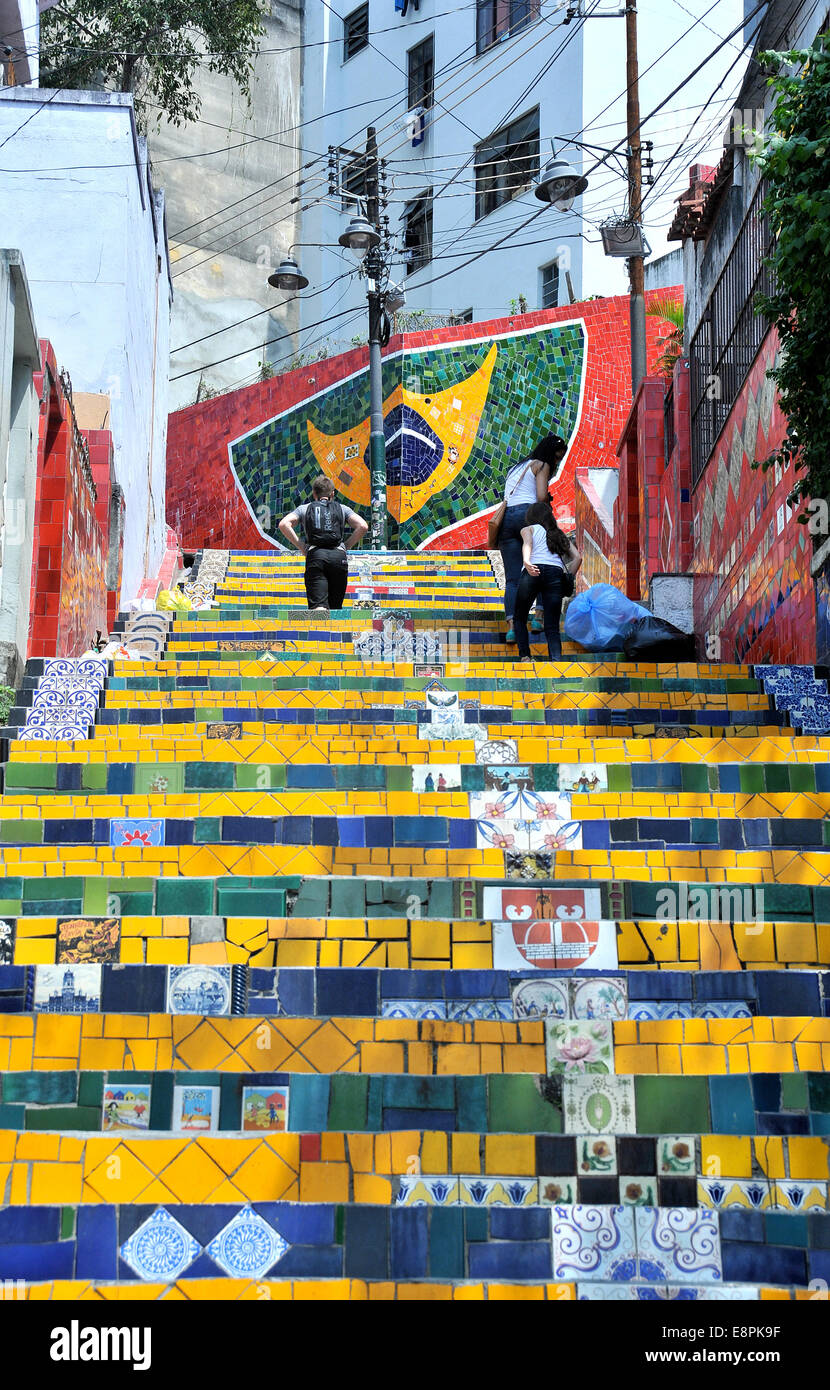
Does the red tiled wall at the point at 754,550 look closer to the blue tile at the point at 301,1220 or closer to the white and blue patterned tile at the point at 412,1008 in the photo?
the white and blue patterned tile at the point at 412,1008

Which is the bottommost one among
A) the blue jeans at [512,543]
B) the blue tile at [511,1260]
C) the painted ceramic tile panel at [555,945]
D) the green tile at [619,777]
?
the blue tile at [511,1260]

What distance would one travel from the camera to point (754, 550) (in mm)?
8250

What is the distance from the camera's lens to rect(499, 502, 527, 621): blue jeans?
865cm

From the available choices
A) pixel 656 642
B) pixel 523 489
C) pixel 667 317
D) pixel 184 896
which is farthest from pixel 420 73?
pixel 184 896

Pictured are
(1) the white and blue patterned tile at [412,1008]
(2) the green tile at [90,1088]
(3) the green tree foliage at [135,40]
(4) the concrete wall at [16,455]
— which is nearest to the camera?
(2) the green tile at [90,1088]

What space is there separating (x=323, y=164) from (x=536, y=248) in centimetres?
654

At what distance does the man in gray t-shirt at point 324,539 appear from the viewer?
31.8 feet

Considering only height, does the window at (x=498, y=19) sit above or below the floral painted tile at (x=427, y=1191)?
above

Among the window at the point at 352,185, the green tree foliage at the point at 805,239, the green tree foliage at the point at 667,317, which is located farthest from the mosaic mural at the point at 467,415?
the green tree foliage at the point at 805,239

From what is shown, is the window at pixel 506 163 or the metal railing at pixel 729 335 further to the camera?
the window at pixel 506 163

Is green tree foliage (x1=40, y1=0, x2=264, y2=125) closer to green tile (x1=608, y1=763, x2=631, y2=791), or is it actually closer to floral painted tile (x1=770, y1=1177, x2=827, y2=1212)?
green tile (x1=608, y1=763, x2=631, y2=791)

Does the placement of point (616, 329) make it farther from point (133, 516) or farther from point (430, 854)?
point (430, 854)

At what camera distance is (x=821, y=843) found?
4.65m

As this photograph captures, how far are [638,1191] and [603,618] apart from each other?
6.10m
